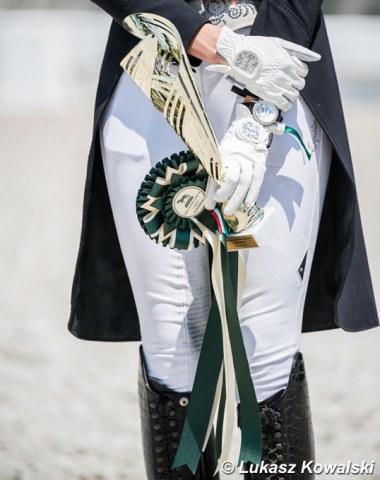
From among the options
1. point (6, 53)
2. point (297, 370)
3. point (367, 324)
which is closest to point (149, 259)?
point (297, 370)

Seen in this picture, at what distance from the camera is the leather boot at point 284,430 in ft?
5.39

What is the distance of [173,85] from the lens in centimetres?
149

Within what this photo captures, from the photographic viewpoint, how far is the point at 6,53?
379 inches

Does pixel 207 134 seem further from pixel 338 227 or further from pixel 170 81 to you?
pixel 338 227

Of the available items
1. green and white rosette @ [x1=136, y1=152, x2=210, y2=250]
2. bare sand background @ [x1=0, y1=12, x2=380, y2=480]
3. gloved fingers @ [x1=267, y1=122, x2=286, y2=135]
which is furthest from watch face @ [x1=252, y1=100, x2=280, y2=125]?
bare sand background @ [x1=0, y1=12, x2=380, y2=480]

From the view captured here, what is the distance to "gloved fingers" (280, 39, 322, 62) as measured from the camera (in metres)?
1.53

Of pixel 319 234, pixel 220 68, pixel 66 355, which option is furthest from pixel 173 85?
pixel 66 355

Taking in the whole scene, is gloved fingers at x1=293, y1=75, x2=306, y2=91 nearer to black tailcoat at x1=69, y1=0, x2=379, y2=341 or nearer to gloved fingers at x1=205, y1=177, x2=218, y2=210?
black tailcoat at x1=69, y1=0, x2=379, y2=341

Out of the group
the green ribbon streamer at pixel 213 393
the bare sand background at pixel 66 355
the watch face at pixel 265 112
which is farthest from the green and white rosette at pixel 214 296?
the bare sand background at pixel 66 355

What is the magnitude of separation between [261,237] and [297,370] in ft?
0.89

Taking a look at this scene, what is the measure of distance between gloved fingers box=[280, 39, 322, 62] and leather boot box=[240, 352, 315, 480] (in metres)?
0.50

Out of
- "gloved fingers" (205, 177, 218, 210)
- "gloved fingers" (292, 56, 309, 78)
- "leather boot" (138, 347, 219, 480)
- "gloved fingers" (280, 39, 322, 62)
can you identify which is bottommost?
"leather boot" (138, 347, 219, 480)

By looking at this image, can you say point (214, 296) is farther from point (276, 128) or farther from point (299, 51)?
point (299, 51)

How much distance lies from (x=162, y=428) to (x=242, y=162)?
19.0 inches
